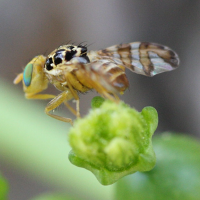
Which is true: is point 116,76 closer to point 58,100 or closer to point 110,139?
point 58,100

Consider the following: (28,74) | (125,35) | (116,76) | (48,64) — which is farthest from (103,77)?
(125,35)

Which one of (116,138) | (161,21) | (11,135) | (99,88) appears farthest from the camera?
(161,21)

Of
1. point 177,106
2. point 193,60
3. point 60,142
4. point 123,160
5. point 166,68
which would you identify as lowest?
point 177,106

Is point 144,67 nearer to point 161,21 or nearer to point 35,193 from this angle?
point 161,21

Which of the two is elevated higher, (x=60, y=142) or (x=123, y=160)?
(x=123, y=160)

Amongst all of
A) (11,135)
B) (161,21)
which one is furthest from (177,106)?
(11,135)

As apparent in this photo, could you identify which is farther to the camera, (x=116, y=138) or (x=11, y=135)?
(x=11, y=135)

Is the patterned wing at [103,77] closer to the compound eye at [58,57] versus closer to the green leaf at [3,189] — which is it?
the compound eye at [58,57]
